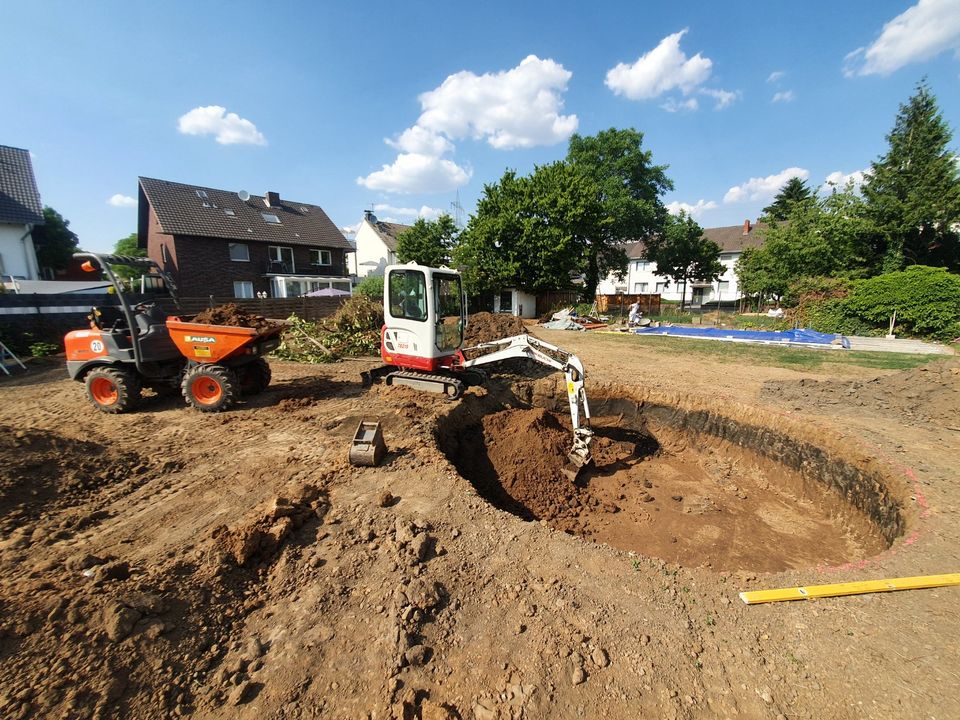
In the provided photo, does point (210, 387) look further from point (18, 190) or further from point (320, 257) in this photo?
point (320, 257)

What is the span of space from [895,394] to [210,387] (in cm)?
1322

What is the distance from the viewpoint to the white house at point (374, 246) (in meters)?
40.5

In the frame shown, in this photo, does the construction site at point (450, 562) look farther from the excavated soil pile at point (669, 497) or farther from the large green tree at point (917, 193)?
the large green tree at point (917, 193)

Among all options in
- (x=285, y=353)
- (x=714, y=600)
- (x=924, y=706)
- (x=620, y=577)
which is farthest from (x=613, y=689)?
(x=285, y=353)

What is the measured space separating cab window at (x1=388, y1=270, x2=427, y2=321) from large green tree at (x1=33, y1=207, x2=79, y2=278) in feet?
147

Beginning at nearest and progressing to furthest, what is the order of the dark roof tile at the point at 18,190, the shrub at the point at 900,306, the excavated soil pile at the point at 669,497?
the excavated soil pile at the point at 669,497 → the shrub at the point at 900,306 → the dark roof tile at the point at 18,190

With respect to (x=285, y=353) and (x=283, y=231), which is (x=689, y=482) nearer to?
(x=285, y=353)

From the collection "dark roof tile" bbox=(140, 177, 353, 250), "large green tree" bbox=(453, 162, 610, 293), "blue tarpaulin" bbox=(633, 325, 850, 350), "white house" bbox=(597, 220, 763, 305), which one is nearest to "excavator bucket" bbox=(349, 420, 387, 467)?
"blue tarpaulin" bbox=(633, 325, 850, 350)

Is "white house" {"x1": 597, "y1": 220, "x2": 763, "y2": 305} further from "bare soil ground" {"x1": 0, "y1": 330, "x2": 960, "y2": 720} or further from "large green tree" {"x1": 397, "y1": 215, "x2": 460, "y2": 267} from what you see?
"bare soil ground" {"x1": 0, "y1": 330, "x2": 960, "y2": 720}

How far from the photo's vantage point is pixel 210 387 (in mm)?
6938

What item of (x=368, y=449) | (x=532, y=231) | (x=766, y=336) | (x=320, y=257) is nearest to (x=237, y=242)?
(x=320, y=257)

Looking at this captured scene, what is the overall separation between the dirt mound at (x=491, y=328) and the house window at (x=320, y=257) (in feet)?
70.8

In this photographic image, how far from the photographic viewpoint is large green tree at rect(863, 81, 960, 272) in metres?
21.6

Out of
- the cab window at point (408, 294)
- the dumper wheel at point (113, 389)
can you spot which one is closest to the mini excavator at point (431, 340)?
the cab window at point (408, 294)
